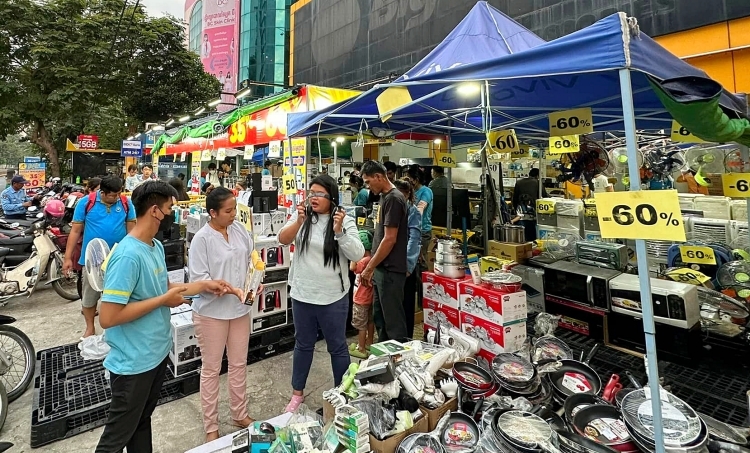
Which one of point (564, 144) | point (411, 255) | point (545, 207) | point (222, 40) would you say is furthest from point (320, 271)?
point (222, 40)

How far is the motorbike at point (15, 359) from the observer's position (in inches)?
122

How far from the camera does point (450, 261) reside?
3541 millimetres

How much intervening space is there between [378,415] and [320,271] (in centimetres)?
103

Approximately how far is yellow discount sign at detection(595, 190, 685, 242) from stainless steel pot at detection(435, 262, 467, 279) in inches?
70.7

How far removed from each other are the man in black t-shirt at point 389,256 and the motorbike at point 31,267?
393cm

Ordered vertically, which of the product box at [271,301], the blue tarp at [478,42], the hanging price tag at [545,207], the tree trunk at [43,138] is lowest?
the product box at [271,301]

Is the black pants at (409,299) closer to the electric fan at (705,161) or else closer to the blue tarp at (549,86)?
the blue tarp at (549,86)

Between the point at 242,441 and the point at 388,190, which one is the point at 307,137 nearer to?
the point at 388,190

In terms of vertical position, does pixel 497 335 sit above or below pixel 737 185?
below

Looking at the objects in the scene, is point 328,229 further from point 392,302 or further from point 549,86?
point 549,86

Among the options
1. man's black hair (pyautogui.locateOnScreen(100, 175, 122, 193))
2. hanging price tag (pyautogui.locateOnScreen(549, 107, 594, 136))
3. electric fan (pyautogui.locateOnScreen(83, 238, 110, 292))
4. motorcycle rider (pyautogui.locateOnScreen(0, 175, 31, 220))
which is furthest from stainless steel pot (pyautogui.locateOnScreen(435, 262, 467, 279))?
motorcycle rider (pyautogui.locateOnScreen(0, 175, 31, 220))

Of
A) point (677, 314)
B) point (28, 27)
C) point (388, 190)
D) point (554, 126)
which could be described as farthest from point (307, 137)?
point (28, 27)

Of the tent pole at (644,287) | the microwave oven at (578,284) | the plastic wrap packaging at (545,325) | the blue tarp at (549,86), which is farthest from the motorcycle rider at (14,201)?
the tent pole at (644,287)

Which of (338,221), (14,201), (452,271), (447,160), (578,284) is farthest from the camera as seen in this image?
(14,201)
